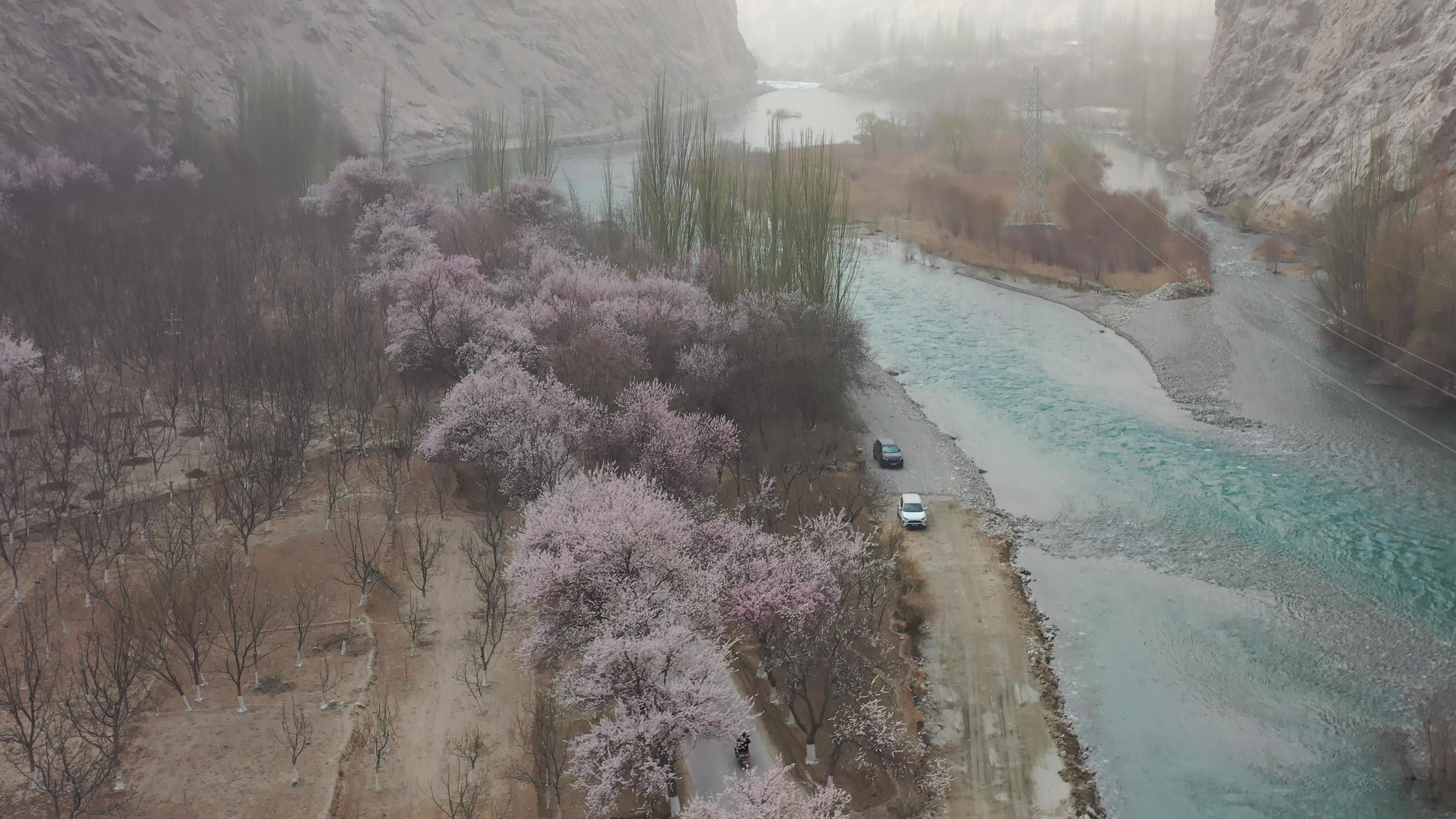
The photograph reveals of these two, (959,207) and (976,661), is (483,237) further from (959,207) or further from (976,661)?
(959,207)

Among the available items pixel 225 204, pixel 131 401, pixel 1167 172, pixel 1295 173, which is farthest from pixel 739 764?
pixel 1167 172

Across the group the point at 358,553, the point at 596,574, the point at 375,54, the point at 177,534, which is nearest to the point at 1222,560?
the point at 596,574

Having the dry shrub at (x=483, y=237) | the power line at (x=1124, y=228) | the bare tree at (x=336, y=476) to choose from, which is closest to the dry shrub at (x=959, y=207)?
the power line at (x=1124, y=228)

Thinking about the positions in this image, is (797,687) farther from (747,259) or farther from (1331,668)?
(747,259)

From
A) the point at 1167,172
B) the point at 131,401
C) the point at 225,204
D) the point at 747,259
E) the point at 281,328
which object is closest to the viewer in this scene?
the point at 131,401

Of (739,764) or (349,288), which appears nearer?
(739,764)

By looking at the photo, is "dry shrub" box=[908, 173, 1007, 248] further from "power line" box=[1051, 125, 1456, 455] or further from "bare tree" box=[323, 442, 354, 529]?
"bare tree" box=[323, 442, 354, 529]

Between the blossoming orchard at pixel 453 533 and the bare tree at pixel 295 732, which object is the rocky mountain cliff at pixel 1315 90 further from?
the bare tree at pixel 295 732

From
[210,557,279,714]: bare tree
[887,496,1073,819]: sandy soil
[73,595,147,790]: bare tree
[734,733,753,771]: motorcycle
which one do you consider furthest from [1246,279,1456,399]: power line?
[73,595,147,790]: bare tree
